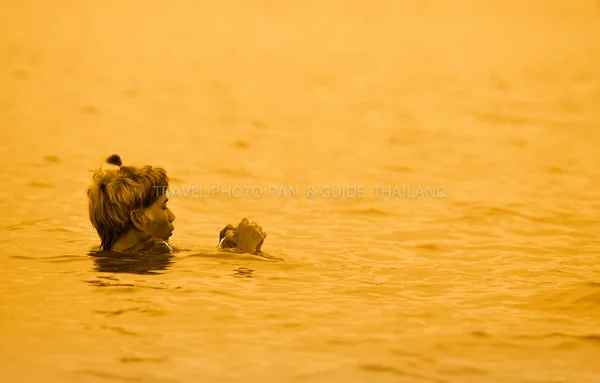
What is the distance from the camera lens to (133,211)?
6.03m

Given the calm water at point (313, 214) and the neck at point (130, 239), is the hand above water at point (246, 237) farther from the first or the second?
the neck at point (130, 239)

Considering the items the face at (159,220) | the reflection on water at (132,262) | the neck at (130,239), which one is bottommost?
the reflection on water at (132,262)

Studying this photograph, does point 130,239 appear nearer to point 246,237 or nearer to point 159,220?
point 159,220

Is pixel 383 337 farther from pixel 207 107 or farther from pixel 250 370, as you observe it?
pixel 207 107

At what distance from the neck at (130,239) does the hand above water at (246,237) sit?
23.9 inches

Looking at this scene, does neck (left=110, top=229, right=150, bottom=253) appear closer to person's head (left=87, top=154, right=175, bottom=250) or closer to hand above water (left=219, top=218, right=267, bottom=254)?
person's head (left=87, top=154, right=175, bottom=250)

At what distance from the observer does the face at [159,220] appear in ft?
20.0

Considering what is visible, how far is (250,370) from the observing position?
4277mm

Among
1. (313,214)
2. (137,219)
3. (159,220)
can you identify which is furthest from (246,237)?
(313,214)

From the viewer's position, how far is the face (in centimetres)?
611

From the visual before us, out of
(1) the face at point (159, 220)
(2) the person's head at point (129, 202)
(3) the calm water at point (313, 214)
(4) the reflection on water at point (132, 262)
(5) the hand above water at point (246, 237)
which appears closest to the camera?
(3) the calm water at point (313, 214)

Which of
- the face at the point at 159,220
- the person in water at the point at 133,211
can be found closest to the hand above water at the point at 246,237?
the person in water at the point at 133,211

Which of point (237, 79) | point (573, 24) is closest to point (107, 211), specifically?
point (237, 79)

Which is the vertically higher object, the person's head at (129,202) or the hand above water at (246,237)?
the person's head at (129,202)
